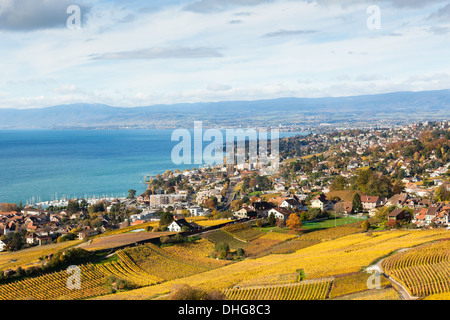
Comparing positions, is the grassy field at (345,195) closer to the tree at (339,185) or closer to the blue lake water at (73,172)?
the tree at (339,185)

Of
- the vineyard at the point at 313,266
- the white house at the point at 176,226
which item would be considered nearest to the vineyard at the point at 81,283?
the vineyard at the point at 313,266

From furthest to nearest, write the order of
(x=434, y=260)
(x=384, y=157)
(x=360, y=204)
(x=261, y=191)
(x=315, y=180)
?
(x=384, y=157) → (x=315, y=180) → (x=261, y=191) → (x=360, y=204) → (x=434, y=260)

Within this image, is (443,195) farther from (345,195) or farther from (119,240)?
(119,240)

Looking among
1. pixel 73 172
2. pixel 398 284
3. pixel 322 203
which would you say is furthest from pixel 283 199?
pixel 73 172

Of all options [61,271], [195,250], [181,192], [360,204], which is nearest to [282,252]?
[195,250]

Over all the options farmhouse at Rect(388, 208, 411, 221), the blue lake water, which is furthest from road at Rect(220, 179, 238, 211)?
farmhouse at Rect(388, 208, 411, 221)
